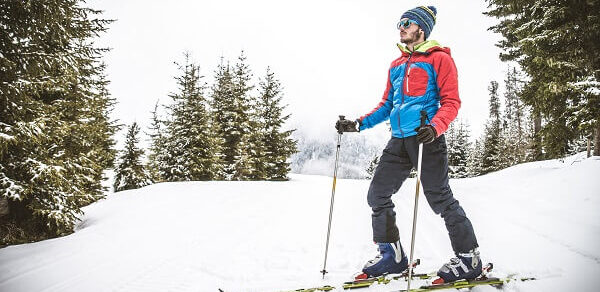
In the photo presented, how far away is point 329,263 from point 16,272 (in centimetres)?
388

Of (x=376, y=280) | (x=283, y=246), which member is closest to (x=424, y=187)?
(x=376, y=280)

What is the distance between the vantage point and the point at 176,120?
1988cm

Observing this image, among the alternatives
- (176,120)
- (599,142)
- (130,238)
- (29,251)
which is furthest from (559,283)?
(176,120)

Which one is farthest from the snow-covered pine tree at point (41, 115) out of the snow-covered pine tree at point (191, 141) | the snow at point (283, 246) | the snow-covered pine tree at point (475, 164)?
the snow-covered pine tree at point (475, 164)

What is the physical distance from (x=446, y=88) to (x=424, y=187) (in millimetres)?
939

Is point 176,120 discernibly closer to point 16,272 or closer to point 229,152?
point 229,152

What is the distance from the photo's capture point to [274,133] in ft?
77.5

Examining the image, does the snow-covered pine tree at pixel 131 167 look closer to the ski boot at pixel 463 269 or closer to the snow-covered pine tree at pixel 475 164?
the ski boot at pixel 463 269

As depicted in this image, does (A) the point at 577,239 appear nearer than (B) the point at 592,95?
Yes

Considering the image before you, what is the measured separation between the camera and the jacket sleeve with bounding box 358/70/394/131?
10.9 ft

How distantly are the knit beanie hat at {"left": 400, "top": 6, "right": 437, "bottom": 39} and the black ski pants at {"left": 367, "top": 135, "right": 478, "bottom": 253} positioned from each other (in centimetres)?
112

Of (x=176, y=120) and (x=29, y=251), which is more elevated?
(x=176, y=120)

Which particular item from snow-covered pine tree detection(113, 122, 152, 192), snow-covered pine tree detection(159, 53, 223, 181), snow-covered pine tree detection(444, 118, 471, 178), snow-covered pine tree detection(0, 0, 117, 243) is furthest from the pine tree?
snow-covered pine tree detection(444, 118, 471, 178)

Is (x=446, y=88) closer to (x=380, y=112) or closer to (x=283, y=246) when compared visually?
(x=380, y=112)
